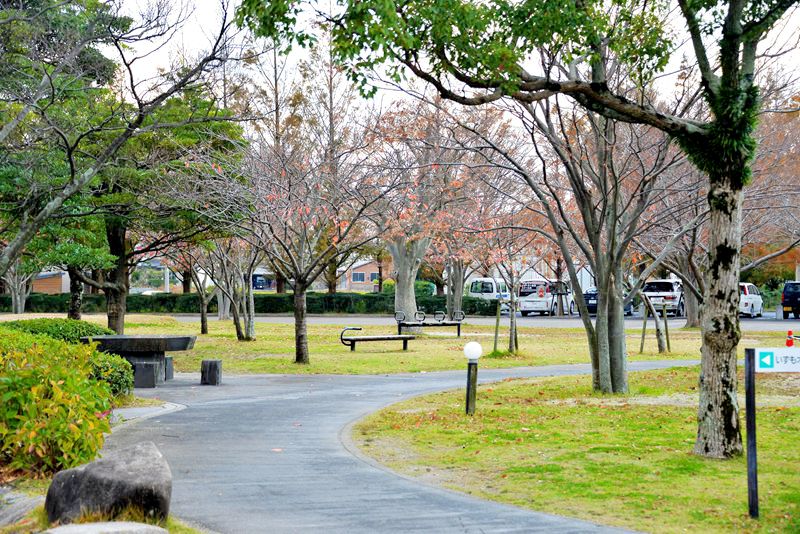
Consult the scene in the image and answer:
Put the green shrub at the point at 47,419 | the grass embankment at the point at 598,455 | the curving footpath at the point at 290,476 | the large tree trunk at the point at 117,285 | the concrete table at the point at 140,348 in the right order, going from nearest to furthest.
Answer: the curving footpath at the point at 290,476
the grass embankment at the point at 598,455
the green shrub at the point at 47,419
the concrete table at the point at 140,348
the large tree trunk at the point at 117,285

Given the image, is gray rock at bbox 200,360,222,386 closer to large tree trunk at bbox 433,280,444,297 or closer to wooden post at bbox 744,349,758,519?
wooden post at bbox 744,349,758,519

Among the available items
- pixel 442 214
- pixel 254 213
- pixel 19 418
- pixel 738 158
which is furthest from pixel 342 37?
pixel 442 214

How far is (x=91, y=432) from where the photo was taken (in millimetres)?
7355

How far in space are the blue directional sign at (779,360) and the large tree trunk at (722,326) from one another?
1.84 m

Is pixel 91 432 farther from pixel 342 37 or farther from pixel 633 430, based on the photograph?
pixel 633 430

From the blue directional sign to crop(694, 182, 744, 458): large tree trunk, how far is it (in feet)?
6.02

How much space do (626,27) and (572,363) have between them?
11.1 metres

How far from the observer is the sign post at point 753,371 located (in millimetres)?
6555

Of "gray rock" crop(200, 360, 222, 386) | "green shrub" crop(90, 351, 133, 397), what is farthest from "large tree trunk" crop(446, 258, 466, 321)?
"green shrub" crop(90, 351, 133, 397)

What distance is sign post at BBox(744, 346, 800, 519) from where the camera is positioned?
6.55 meters

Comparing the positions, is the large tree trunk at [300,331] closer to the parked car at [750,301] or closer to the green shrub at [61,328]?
the green shrub at [61,328]

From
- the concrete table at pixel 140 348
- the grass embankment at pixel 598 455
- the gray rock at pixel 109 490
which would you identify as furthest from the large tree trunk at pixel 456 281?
the gray rock at pixel 109 490

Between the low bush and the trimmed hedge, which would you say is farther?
the trimmed hedge

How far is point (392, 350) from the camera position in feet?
80.8
